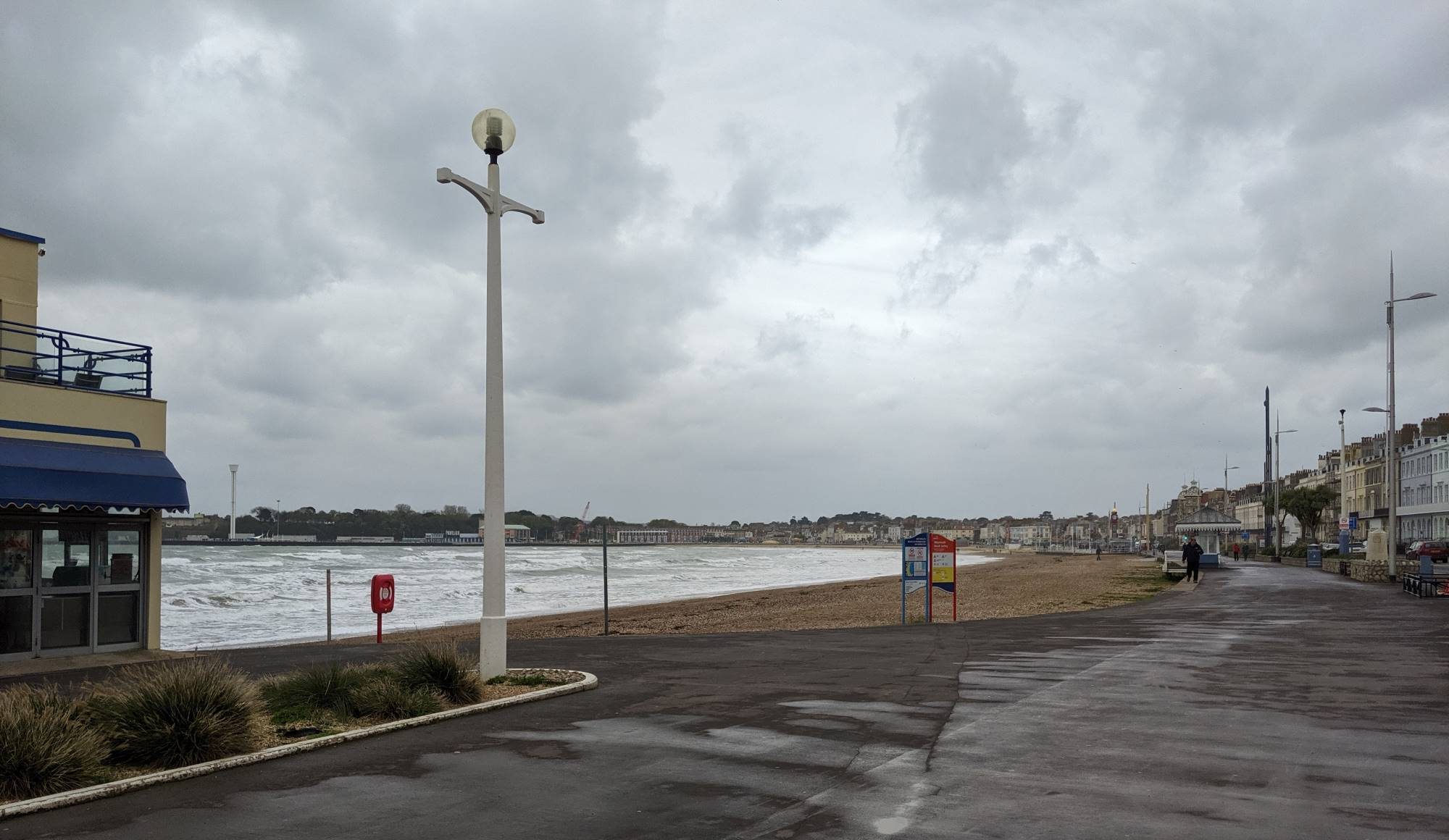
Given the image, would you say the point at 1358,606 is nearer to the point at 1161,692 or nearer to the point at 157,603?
the point at 1161,692

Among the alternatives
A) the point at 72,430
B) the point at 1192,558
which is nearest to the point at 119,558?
the point at 72,430

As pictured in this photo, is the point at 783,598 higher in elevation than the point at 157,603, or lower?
lower

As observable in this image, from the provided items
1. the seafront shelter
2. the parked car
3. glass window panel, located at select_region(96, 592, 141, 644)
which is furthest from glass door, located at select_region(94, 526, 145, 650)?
the seafront shelter

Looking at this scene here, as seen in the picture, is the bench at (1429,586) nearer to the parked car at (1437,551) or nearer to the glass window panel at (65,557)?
the parked car at (1437,551)

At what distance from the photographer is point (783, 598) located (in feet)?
146

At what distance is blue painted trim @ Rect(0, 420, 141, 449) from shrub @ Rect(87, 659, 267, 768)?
8.33 m

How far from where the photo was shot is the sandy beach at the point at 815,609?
1028 inches

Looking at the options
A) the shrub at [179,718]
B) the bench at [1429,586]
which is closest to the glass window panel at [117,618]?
the shrub at [179,718]

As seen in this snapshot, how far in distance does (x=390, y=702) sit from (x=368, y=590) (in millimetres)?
48804

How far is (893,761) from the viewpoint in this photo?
27.9 feet

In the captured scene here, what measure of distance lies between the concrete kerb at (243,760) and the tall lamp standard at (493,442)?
A: 1.12 metres

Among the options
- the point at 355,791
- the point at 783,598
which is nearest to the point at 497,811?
the point at 355,791

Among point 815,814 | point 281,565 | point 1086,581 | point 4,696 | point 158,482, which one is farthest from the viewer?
point 281,565

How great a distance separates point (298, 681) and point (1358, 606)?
82.4 feet
